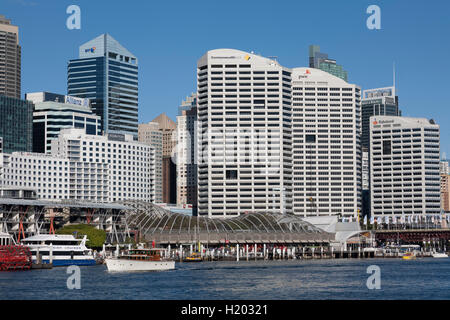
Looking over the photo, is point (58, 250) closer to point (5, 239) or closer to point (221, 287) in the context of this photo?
point (5, 239)

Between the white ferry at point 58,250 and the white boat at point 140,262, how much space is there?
2046 centimetres

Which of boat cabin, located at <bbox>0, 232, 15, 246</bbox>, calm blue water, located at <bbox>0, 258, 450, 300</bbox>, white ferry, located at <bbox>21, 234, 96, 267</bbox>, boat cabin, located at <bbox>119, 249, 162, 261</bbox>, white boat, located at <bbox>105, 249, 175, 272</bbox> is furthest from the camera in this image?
boat cabin, located at <bbox>0, 232, 15, 246</bbox>

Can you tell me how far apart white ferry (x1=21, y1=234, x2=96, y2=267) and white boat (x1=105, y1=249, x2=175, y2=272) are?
20458 millimetres

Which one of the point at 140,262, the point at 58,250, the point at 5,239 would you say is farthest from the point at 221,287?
the point at 5,239

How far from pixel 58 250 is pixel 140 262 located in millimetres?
28914

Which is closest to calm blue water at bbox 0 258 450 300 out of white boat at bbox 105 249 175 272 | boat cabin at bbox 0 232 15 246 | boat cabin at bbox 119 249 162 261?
white boat at bbox 105 249 175 272

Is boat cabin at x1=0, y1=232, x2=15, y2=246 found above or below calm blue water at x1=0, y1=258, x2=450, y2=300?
above

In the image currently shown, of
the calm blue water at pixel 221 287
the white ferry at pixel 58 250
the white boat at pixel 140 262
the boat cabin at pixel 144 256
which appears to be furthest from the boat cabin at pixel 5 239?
the calm blue water at pixel 221 287

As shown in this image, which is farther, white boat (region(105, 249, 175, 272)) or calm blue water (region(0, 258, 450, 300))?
white boat (region(105, 249, 175, 272))

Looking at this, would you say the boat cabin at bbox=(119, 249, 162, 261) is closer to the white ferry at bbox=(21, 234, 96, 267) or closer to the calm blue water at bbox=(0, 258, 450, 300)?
the calm blue water at bbox=(0, 258, 450, 300)

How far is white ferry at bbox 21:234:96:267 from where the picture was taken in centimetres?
15900
